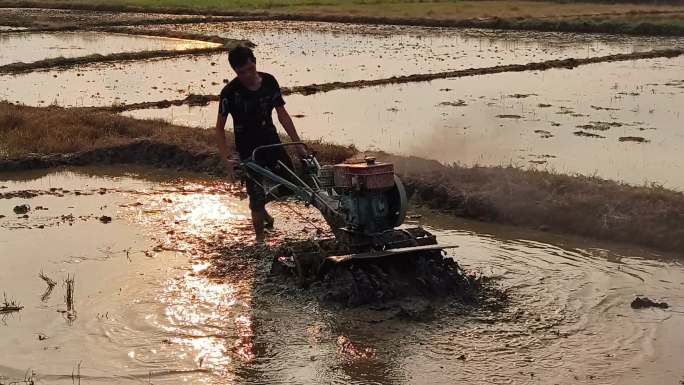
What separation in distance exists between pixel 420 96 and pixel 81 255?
8.96m

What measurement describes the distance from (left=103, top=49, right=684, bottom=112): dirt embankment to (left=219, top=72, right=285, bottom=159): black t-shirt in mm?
8017

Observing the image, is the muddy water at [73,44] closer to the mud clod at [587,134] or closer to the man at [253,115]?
the mud clod at [587,134]

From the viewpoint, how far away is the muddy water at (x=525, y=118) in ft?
32.0

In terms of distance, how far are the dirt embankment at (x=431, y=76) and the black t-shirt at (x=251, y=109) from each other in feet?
26.3

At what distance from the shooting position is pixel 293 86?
654 inches

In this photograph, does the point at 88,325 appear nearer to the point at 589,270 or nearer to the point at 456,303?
the point at 456,303

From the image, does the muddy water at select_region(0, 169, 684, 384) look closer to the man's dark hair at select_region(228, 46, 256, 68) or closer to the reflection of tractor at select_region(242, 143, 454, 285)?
the reflection of tractor at select_region(242, 143, 454, 285)

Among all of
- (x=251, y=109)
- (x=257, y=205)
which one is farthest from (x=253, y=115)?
(x=257, y=205)

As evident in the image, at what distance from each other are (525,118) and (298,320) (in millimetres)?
7764

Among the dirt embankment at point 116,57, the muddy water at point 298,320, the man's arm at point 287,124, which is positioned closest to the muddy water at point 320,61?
the dirt embankment at point 116,57

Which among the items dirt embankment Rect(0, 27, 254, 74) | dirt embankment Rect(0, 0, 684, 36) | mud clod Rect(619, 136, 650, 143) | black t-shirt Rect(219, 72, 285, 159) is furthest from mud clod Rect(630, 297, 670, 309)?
dirt embankment Rect(0, 0, 684, 36)

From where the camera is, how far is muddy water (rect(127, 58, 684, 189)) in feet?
32.0

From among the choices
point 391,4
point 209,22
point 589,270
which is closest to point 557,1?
point 391,4

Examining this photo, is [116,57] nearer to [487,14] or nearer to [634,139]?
[487,14]
